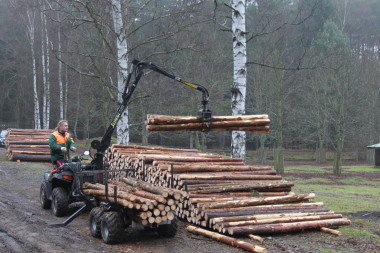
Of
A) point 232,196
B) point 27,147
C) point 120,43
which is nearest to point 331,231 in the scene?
point 232,196

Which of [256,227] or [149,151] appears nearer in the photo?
[256,227]

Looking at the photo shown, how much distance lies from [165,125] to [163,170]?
1.99m

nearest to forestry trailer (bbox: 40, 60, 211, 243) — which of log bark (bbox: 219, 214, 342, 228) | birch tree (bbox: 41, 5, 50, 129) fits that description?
log bark (bbox: 219, 214, 342, 228)

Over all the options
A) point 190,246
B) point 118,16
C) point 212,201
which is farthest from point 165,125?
point 118,16

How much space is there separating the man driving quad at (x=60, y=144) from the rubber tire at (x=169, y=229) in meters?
3.55

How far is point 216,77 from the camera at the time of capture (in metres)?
33.7

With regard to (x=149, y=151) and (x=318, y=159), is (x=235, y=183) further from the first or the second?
(x=318, y=159)

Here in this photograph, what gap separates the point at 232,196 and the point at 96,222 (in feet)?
10.7

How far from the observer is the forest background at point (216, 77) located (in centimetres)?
2772

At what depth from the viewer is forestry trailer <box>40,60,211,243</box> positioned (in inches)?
340

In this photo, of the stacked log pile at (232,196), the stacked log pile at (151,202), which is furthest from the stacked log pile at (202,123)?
the stacked log pile at (151,202)

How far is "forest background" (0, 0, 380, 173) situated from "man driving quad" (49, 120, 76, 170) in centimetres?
818

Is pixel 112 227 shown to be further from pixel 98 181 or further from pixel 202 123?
pixel 202 123

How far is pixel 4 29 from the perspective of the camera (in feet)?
156
